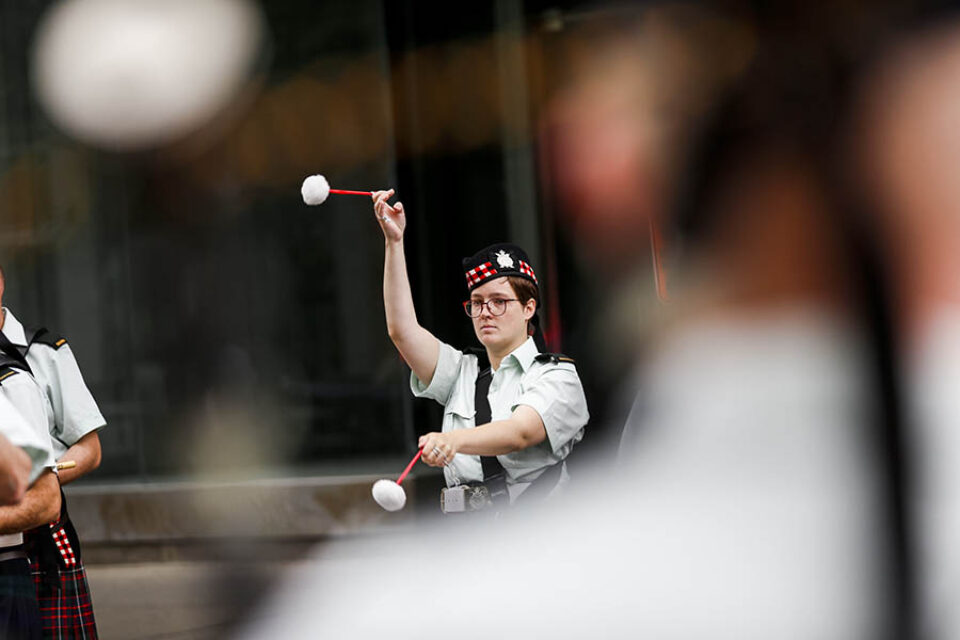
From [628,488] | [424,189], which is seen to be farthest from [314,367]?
[628,488]

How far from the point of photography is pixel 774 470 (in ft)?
2.24

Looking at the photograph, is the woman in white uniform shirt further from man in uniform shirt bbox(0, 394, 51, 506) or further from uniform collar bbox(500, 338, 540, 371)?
man in uniform shirt bbox(0, 394, 51, 506)

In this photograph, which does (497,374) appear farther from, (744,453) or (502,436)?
(744,453)

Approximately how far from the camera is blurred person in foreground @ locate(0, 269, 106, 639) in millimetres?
2850

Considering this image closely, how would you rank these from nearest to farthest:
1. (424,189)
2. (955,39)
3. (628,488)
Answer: (955,39) < (628,488) < (424,189)

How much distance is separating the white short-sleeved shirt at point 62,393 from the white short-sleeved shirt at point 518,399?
0.98 m

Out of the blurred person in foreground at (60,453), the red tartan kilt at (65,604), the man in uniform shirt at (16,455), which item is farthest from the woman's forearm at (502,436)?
the red tartan kilt at (65,604)

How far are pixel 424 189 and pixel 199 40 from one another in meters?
1.89

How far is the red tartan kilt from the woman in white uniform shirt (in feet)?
3.19

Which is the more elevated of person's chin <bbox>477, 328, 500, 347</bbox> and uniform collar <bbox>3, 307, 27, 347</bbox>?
uniform collar <bbox>3, 307, 27, 347</bbox>

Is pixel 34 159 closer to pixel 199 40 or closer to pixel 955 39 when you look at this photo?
pixel 199 40

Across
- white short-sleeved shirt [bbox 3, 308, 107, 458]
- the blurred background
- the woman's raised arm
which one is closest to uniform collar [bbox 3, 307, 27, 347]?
white short-sleeved shirt [bbox 3, 308, 107, 458]

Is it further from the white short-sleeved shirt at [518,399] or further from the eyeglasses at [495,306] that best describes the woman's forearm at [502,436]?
the eyeglasses at [495,306]

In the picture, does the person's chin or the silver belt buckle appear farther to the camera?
the person's chin
